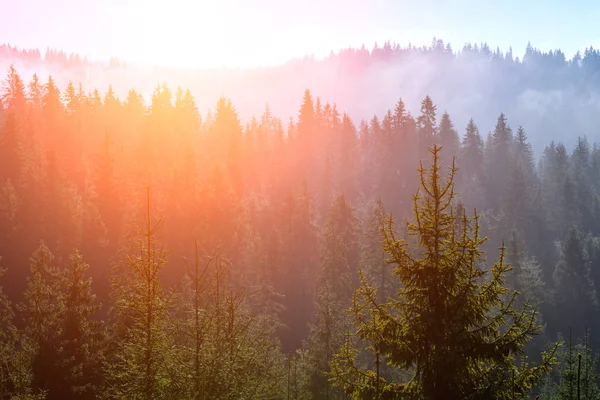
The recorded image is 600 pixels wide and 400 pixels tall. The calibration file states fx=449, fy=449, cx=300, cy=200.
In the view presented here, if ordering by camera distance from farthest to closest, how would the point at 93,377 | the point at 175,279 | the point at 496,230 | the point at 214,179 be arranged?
the point at 496,230
the point at 214,179
the point at 175,279
the point at 93,377

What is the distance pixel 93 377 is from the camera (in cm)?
2000

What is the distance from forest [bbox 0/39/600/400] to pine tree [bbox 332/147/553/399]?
5cm

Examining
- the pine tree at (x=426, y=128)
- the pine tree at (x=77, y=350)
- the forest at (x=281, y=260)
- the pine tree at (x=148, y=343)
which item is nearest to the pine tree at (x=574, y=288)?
the forest at (x=281, y=260)

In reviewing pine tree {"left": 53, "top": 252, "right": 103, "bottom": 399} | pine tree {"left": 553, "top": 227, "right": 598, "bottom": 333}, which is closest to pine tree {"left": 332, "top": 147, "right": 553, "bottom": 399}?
pine tree {"left": 53, "top": 252, "right": 103, "bottom": 399}

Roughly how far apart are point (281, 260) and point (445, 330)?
5656cm

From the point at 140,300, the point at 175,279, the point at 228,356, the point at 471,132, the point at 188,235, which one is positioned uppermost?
the point at 471,132

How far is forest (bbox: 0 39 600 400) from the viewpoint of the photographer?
1009cm

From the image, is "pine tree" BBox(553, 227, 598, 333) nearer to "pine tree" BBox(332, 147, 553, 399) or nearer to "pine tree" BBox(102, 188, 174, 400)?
"pine tree" BBox(332, 147, 553, 399)

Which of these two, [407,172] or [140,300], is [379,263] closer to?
[140,300]

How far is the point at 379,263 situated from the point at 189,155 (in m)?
36.8

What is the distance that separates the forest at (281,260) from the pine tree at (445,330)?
0.05 metres

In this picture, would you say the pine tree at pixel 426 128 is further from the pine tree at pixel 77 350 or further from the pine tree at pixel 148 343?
the pine tree at pixel 148 343

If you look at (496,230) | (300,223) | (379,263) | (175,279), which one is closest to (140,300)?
(379,263)

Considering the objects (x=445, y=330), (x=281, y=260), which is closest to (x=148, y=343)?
(x=445, y=330)
